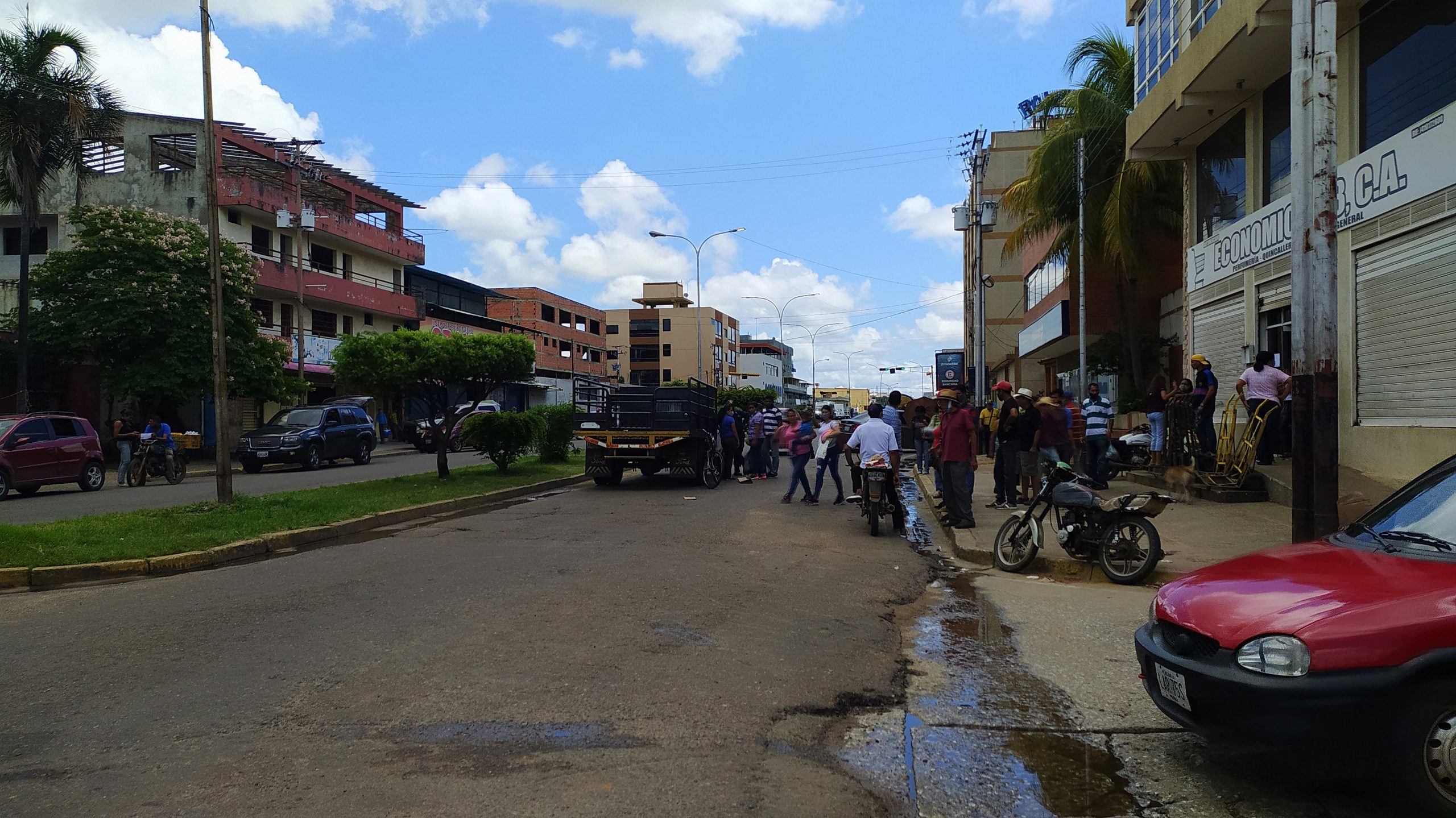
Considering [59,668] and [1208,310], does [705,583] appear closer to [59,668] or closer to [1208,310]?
[59,668]

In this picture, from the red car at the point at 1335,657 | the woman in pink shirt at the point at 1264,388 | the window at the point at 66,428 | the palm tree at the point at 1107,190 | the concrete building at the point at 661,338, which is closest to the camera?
the red car at the point at 1335,657

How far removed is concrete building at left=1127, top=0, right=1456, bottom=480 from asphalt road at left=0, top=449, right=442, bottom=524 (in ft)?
54.2

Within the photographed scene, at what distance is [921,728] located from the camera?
458 centimetres

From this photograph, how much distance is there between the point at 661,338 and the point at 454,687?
310 ft

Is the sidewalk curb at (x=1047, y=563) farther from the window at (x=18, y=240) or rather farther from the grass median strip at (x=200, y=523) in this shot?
the window at (x=18, y=240)

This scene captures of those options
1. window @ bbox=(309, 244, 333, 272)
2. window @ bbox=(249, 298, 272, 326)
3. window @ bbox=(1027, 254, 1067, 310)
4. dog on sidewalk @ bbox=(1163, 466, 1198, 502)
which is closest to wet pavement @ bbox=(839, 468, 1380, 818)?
dog on sidewalk @ bbox=(1163, 466, 1198, 502)

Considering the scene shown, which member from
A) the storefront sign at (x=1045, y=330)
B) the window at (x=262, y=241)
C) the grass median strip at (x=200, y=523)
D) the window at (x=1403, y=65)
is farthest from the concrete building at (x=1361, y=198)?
the window at (x=262, y=241)

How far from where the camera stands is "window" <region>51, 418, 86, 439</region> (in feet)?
61.8

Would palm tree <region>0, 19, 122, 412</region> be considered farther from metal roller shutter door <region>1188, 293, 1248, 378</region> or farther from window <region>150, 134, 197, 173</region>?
metal roller shutter door <region>1188, 293, 1248, 378</region>

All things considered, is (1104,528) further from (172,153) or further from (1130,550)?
(172,153)

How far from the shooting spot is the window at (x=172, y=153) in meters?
35.9

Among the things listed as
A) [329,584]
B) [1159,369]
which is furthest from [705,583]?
[1159,369]

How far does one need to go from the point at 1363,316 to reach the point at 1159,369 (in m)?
16.0

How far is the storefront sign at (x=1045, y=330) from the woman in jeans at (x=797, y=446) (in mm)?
13380
